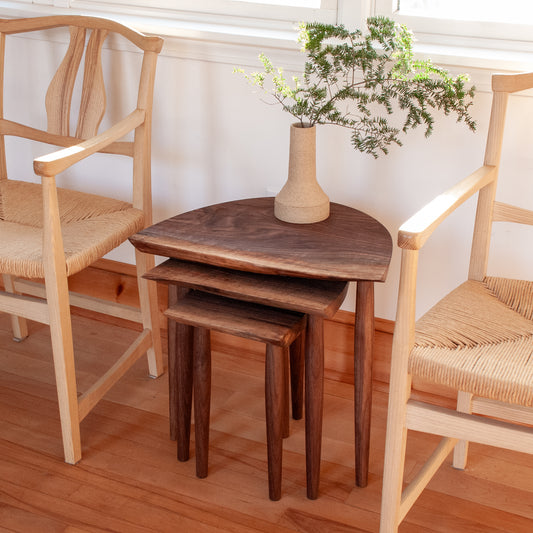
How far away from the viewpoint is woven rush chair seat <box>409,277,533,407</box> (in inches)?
44.4

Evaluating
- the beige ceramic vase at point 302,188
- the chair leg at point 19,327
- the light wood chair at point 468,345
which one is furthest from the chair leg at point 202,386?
the chair leg at point 19,327

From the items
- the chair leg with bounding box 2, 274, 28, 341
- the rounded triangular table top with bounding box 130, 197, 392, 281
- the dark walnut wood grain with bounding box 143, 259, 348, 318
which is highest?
the rounded triangular table top with bounding box 130, 197, 392, 281

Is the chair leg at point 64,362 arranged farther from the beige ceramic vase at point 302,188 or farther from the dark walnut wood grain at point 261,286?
the beige ceramic vase at point 302,188

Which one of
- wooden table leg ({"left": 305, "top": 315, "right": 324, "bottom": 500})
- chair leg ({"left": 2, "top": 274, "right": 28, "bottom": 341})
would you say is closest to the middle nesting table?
wooden table leg ({"left": 305, "top": 315, "right": 324, "bottom": 500})

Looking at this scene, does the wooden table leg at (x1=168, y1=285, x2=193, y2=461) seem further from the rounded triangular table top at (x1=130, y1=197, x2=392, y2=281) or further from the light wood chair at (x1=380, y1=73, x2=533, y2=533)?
the light wood chair at (x1=380, y1=73, x2=533, y2=533)

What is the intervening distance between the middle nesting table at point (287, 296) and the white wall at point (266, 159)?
1.39ft

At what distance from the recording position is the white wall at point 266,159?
1646mm

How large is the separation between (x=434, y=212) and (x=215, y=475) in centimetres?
80

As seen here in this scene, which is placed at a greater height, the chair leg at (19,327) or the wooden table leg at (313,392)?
the wooden table leg at (313,392)

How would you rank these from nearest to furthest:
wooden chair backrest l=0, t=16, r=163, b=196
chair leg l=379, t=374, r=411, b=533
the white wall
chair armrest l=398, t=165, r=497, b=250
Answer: chair armrest l=398, t=165, r=497, b=250 < chair leg l=379, t=374, r=411, b=533 < the white wall < wooden chair backrest l=0, t=16, r=163, b=196

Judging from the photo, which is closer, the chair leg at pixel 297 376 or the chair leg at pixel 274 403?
the chair leg at pixel 274 403

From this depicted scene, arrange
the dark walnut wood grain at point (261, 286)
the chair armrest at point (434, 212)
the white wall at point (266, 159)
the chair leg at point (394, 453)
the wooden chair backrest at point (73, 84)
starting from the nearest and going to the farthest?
1. the chair armrest at point (434, 212)
2. the chair leg at point (394, 453)
3. the dark walnut wood grain at point (261, 286)
4. the white wall at point (266, 159)
5. the wooden chair backrest at point (73, 84)

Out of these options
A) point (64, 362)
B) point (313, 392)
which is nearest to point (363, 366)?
point (313, 392)

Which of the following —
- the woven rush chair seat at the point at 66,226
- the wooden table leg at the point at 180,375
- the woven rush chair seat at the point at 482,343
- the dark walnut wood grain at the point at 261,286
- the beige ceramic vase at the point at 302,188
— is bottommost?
the wooden table leg at the point at 180,375
